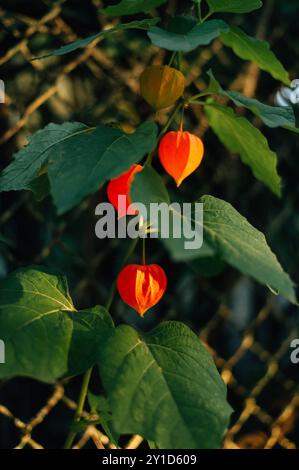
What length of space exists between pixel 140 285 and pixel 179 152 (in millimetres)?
128

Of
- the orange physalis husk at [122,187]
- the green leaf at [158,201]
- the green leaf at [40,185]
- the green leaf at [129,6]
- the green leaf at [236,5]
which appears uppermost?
the green leaf at [236,5]

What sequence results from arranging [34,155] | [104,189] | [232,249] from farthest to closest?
[104,189]
[34,155]
[232,249]

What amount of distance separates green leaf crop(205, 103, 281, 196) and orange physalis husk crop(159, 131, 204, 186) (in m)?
0.03

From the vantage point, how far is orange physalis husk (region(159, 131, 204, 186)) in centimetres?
57

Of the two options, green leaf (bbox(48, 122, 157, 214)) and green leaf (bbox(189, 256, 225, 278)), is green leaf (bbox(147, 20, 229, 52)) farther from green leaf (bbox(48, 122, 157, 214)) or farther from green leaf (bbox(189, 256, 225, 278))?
green leaf (bbox(189, 256, 225, 278))

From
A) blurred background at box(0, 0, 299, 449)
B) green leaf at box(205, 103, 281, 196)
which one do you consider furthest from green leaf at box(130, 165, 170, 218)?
blurred background at box(0, 0, 299, 449)

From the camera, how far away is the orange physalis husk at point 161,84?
554 mm

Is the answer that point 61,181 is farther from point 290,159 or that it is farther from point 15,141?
point 290,159

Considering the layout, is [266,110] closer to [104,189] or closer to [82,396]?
[82,396]

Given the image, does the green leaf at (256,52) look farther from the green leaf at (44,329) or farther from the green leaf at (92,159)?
the green leaf at (44,329)

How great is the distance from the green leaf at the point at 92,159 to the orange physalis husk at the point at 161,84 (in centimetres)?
5

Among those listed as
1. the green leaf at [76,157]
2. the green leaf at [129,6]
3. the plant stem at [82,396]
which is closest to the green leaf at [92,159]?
the green leaf at [76,157]

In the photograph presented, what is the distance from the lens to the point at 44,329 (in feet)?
1.80

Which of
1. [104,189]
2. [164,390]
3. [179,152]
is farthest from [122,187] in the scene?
[104,189]
